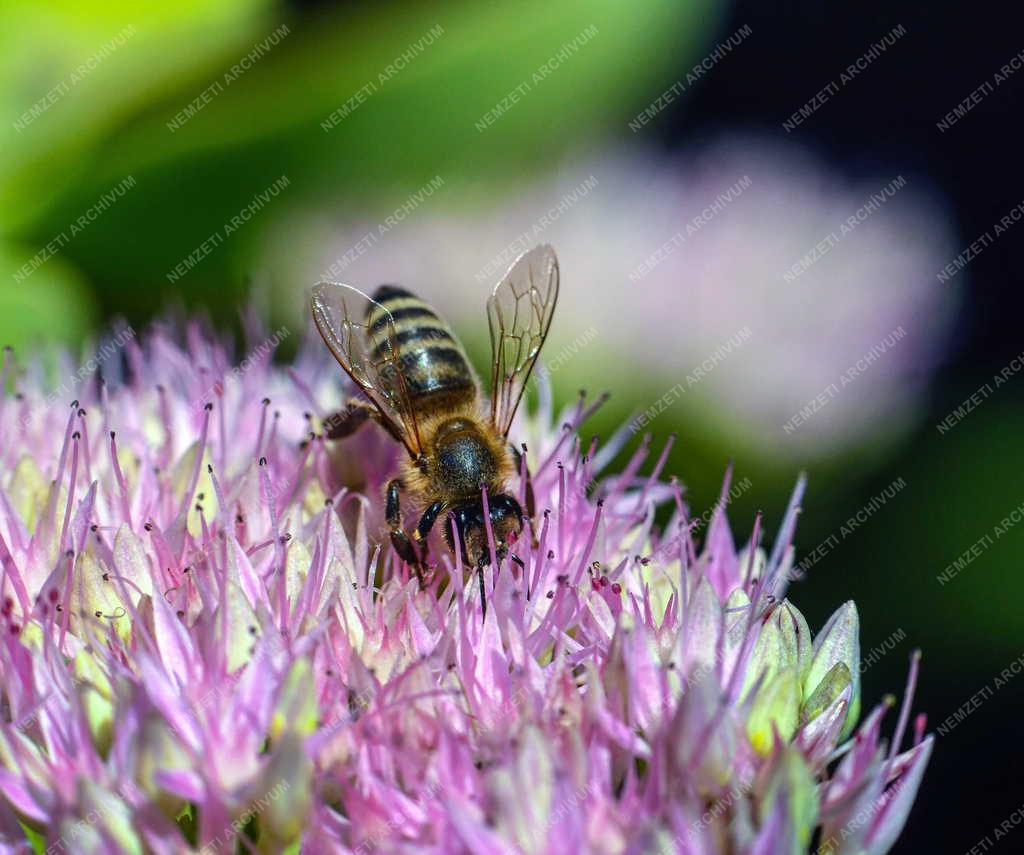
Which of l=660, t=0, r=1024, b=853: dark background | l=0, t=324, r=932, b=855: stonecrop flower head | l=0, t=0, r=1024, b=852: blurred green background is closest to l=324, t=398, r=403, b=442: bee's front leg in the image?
l=0, t=324, r=932, b=855: stonecrop flower head

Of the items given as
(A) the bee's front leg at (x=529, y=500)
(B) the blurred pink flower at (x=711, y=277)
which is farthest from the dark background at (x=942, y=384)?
(A) the bee's front leg at (x=529, y=500)

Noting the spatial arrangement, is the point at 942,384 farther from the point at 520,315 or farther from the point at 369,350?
the point at 369,350

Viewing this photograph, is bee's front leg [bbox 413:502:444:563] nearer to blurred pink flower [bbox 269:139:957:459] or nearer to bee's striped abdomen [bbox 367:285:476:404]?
bee's striped abdomen [bbox 367:285:476:404]

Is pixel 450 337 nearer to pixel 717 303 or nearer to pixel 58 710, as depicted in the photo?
pixel 58 710

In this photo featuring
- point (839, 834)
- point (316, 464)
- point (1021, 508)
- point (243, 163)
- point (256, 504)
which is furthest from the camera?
point (1021, 508)

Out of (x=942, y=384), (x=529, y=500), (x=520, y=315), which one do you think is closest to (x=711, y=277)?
(x=942, y=384)

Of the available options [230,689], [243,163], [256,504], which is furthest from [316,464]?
[243,163]
